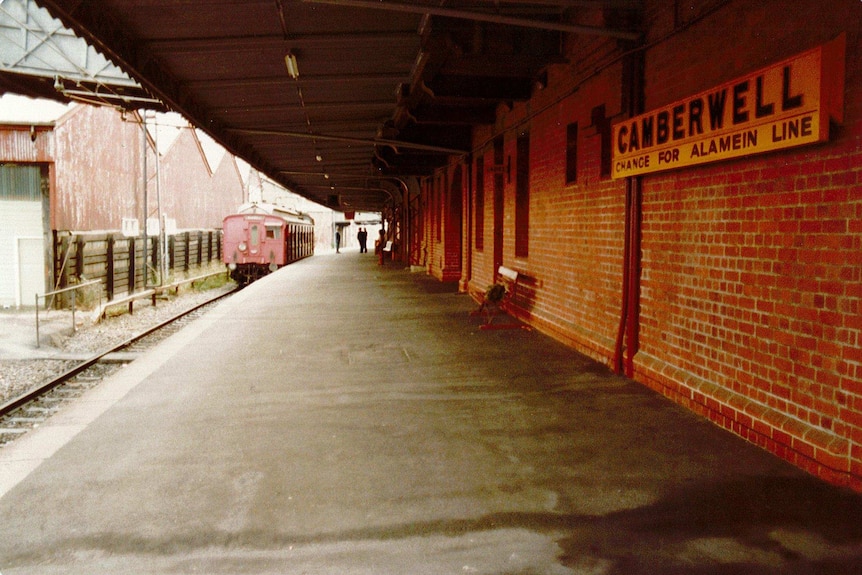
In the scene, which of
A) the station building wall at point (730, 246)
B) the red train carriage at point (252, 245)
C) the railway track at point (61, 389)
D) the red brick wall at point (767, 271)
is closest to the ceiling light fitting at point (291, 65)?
the station building wall at point (730, 246)

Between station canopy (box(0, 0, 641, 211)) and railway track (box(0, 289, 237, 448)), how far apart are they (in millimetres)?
3770

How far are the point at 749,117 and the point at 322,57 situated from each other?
5.97 m

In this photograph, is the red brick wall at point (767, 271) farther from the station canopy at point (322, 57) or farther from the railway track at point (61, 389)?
the railway track at point (61, 389)

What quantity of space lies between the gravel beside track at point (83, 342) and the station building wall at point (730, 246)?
22.4 ft

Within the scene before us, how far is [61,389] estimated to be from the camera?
25.7 ft

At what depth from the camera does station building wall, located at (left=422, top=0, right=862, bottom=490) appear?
3.61 metres

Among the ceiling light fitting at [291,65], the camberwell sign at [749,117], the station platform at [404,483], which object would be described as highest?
the ceiling light fitting at [291,65]

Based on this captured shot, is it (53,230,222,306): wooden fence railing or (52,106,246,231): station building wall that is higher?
(52,106,246,231): station building wall

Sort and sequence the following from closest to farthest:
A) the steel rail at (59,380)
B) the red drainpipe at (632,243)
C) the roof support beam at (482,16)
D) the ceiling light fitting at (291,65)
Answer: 1. the roof support beam at (482,16)
2. the red drainpipe at (632,243)
3. the steel rail at (59,380)
4. the ceiling light fitting at (291,65)

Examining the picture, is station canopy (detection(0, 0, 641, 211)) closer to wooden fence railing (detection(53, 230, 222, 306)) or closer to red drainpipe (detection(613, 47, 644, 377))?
red drainpipe (detection(613, 47, 644, 377))

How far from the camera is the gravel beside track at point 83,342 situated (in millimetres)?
8430

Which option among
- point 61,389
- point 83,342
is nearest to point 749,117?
point 61,389

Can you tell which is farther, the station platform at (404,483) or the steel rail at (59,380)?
the steel rail at (59,380)

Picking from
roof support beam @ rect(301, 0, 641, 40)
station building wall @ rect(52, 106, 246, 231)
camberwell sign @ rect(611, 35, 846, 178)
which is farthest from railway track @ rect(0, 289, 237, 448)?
station building wall @ rect(52, 106, 246, 231)
